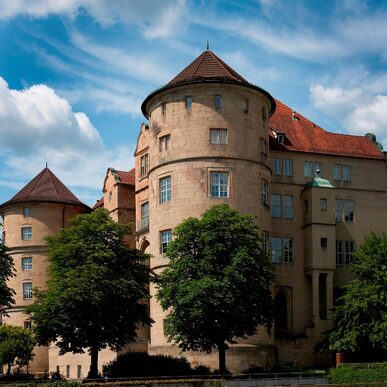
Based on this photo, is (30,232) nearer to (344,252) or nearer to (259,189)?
(259,189)

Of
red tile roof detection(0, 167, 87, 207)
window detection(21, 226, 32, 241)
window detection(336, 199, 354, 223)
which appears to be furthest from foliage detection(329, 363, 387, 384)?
red tile roof detection(0, 167, 87, 207)

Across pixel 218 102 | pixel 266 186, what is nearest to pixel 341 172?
pixel 266 186

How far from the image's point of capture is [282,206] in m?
65.9

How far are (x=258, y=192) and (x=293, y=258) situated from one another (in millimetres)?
7966

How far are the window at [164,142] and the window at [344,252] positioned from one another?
17099 mm

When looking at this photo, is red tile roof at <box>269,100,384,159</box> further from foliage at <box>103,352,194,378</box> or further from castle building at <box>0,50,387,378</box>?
foliage at <box>103,352,194,378</box>

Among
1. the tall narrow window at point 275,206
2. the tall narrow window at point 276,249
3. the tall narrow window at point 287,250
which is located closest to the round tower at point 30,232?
the tall narrow window at point 275,206

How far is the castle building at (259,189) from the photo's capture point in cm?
5888

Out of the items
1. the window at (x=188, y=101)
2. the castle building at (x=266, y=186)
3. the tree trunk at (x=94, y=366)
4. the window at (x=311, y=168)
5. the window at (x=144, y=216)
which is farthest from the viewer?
the window at (x=311, y=168)

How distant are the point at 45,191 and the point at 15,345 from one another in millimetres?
19331

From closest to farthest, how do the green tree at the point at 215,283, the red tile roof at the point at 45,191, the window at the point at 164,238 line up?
the green tree at the point at 215,283 < the window at the point at 164,238 < the red tile roof at the point at 45,191

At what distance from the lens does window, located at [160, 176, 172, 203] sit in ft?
197

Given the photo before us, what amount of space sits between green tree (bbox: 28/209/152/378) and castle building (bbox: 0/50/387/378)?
5381 mm

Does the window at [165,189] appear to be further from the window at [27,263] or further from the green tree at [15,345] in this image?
the window at [27,263]
